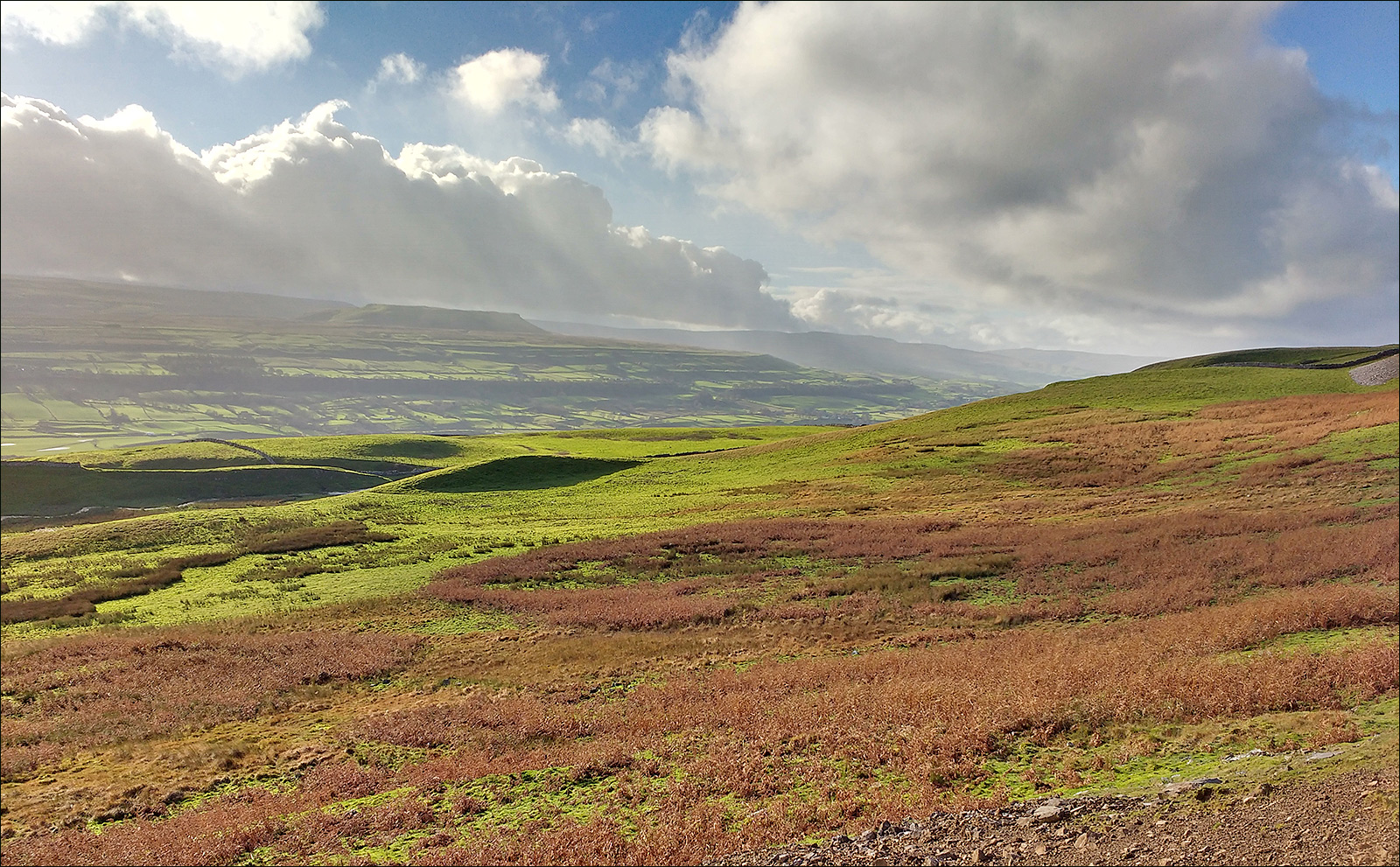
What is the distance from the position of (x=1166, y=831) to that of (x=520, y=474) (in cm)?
7848

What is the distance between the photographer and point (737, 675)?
20.4m

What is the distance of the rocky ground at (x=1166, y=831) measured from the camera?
982 centimetres

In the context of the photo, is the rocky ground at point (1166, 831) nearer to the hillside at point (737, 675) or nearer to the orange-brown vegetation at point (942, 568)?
the hillside at point (737, 675)

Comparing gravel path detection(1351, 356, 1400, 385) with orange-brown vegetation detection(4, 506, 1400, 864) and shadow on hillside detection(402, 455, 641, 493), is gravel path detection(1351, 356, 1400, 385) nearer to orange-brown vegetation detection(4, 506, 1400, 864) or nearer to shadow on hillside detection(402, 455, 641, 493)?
orange-brown vegetation detection(4, 506, 1400, 864)

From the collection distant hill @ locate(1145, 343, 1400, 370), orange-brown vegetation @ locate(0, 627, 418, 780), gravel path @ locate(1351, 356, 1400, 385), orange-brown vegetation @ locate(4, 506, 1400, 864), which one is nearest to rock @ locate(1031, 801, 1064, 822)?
orange-brown vegetation @ locate(4, 506, 1400, 864)

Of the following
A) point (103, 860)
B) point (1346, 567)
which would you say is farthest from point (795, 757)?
point (1346, 567)

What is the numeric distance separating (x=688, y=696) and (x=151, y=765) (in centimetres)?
1496

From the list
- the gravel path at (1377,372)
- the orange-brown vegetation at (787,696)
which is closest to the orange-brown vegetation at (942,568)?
the orange-brown vegetation at (787,696)

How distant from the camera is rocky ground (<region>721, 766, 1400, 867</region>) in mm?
9820

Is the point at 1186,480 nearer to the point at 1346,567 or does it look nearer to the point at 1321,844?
the point at 1346,567

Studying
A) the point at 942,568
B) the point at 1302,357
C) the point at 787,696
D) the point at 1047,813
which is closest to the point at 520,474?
the point at 942,568

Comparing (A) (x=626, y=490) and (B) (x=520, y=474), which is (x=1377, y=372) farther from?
(B) (x=520, y=474)

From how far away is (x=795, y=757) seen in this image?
1391 centimetres

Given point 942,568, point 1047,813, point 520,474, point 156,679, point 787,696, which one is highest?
point 520,474
